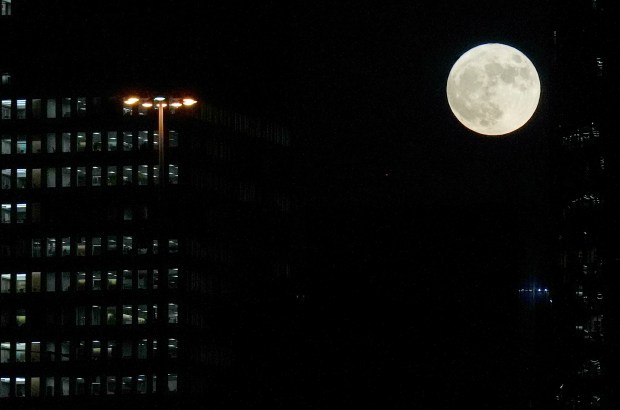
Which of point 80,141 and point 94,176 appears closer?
point 80,141

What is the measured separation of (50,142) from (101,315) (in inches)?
889

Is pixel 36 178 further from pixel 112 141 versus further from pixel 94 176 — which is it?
pixel 112 141

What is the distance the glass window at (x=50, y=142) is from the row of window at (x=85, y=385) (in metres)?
28.5

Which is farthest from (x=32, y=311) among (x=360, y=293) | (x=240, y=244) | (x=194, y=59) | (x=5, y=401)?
(x=360, y=293)

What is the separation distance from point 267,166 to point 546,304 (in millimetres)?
40457

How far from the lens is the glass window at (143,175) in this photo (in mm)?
174750

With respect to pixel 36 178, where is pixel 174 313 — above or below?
below

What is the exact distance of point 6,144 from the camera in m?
182

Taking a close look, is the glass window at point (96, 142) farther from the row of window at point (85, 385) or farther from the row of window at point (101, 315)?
the row of window at point (85, 385)

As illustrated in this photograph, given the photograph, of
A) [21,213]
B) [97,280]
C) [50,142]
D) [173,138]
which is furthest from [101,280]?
[173,138]

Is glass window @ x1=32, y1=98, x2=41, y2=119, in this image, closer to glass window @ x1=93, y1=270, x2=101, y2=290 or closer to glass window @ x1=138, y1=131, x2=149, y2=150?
glass window @ x1=138, y1=131, x2=149, y2=150

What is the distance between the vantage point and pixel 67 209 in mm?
177875

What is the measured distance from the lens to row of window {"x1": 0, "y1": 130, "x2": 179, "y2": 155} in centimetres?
17438

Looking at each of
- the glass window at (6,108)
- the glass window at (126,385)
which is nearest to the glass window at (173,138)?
the glass window at (6,108)
